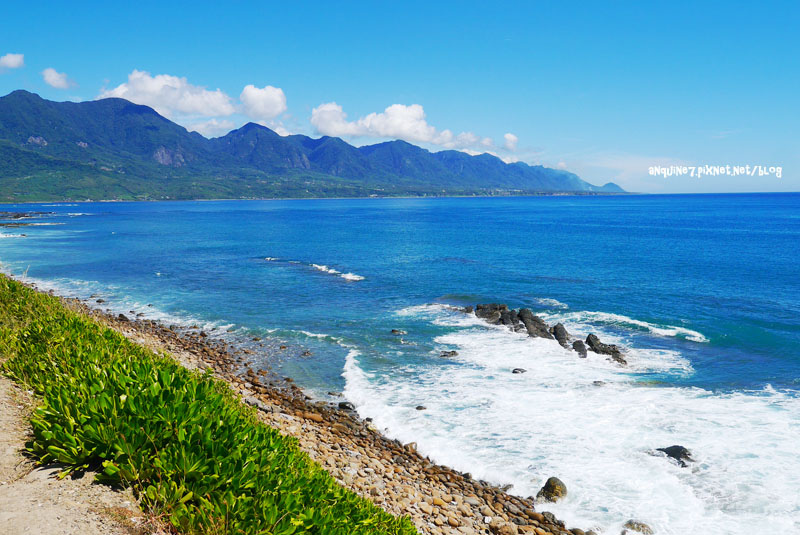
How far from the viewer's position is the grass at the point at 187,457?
686 cm

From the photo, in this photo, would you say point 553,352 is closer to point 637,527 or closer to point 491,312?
point 491,312

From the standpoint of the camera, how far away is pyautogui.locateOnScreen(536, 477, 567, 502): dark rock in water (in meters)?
15.2

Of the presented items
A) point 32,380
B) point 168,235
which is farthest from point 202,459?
point 168,235

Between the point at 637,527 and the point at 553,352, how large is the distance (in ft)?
51.5

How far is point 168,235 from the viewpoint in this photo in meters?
98.8

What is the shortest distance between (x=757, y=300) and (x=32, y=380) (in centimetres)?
4865

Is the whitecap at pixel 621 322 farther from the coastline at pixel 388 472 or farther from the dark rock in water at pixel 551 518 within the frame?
the dark rock in water at pixel 551 518

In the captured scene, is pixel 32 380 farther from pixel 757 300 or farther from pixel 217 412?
pixel 757 300

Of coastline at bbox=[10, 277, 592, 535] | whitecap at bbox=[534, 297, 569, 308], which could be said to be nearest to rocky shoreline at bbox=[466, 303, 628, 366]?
whitecap at bbox=[534, 297, 569, 308]

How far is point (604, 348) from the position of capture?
1136 inches

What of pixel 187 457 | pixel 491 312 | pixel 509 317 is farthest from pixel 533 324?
pixel 187 457

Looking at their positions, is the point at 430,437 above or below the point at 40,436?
below

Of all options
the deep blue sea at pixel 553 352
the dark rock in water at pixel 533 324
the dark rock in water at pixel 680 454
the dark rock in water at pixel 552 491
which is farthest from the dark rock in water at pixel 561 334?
the dark rock in water at pixel 552 491

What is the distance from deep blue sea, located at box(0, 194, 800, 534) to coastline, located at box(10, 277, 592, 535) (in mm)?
848
